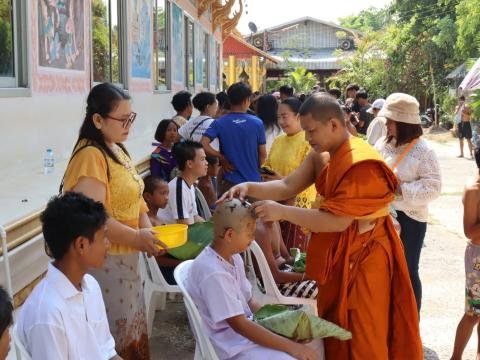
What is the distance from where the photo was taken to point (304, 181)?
11.1ft

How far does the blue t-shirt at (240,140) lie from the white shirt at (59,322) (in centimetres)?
314

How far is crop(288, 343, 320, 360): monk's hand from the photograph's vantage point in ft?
8.44

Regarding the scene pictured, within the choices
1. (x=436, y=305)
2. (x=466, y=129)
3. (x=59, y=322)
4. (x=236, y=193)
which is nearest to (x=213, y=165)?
(x=436, y=305)

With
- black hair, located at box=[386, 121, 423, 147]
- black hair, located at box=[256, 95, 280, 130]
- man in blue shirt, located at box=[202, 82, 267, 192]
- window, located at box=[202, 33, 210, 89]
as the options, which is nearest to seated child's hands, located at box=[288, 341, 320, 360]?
black hair, located at box=[386, 121, 423, 147]

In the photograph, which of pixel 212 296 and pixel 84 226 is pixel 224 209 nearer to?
pixel 212 296

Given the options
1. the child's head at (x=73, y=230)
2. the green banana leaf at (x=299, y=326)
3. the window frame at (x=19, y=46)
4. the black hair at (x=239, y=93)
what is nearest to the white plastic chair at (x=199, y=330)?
the green banana leaf at (x=299, y=326)

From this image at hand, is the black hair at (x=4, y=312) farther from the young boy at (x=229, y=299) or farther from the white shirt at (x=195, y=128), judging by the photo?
the white shirt at (x=195, y=128)

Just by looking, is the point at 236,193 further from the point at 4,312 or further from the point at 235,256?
the point at 4,312

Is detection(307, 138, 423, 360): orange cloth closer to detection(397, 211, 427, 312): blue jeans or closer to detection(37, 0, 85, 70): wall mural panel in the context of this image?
detection(397, 211, 427, 312): blue jeans

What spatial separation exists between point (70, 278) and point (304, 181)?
5.39ft

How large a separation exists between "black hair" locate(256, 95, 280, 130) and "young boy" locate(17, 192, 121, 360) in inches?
165

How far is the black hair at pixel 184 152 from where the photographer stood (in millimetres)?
4242

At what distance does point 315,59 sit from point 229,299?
38.3 m

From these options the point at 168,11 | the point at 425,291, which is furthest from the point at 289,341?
the point at 168,11
